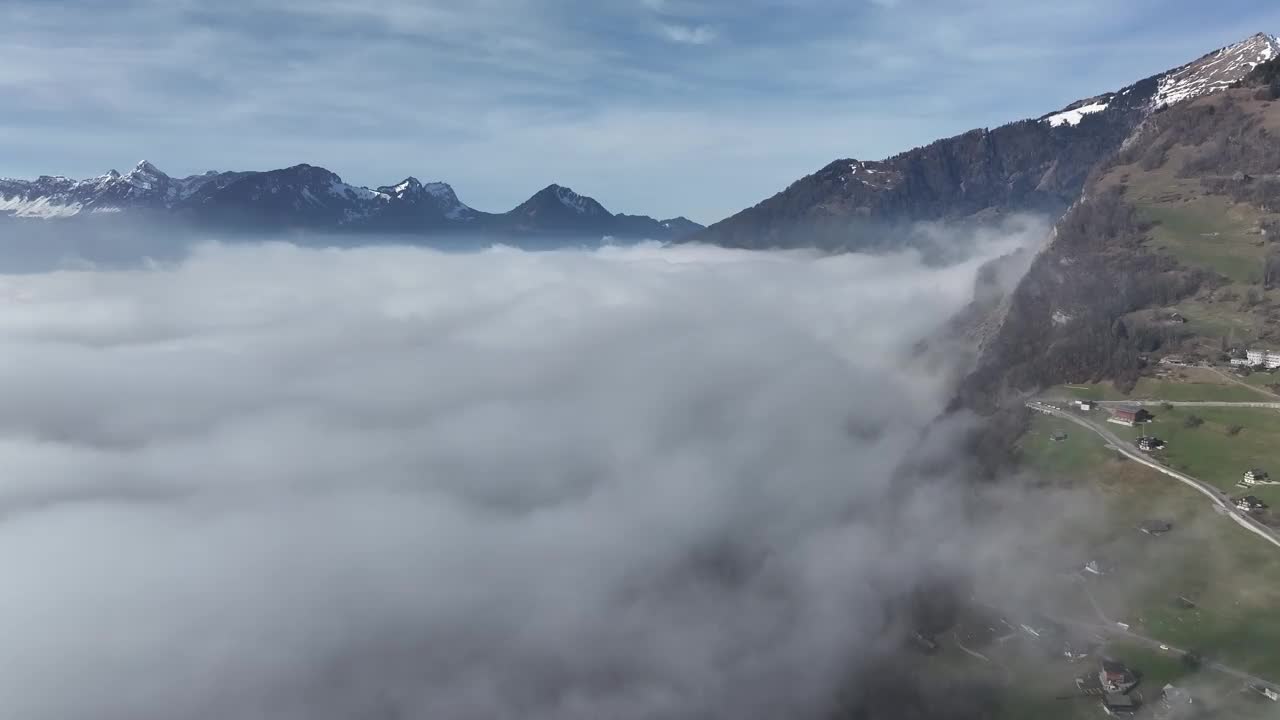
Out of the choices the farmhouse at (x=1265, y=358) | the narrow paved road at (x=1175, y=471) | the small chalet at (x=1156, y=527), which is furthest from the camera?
the farmhouse at (x=1265, y=358)

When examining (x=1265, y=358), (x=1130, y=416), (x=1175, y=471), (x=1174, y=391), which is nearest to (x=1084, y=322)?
(x=1265, y=358)

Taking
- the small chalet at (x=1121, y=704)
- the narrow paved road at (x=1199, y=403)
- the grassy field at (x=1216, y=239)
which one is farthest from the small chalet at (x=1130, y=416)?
the grassy field at (x=1216, y=239)

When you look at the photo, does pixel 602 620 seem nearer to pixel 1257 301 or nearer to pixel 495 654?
pixel 495 654

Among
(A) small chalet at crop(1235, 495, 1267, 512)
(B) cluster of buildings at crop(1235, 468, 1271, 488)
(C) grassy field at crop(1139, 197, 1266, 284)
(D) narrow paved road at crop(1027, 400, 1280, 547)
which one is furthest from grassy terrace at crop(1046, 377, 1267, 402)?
(C) grassy field at crop(1139, 197, 1266, 284)

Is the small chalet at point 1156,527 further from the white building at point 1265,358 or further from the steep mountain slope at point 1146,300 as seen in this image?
the white building at point 1265,358

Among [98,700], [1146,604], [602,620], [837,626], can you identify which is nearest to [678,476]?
[602,620]
